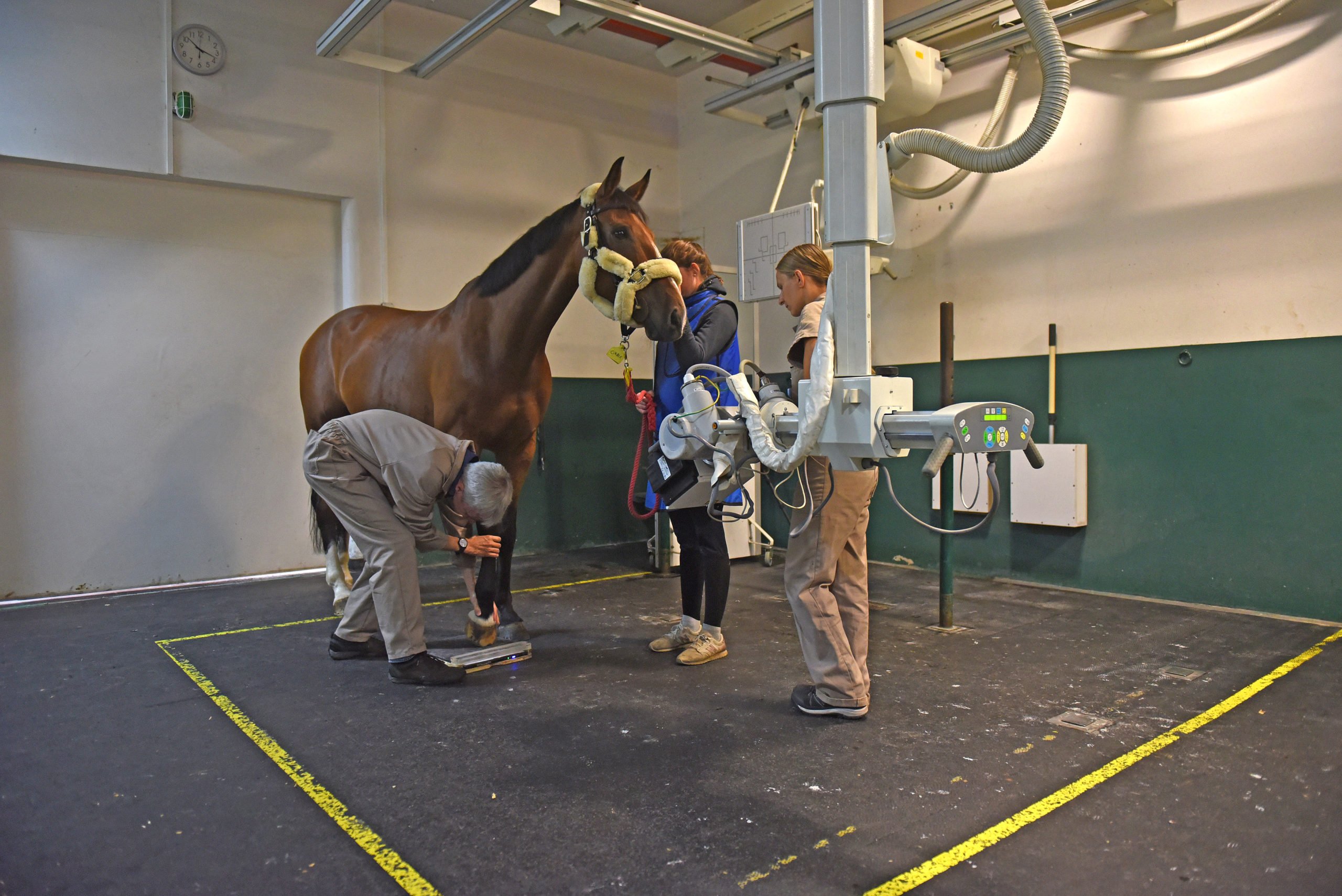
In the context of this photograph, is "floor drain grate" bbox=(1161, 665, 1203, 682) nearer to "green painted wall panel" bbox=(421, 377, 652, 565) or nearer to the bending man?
the bending man

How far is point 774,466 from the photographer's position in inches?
72.6

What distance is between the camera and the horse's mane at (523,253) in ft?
10.6

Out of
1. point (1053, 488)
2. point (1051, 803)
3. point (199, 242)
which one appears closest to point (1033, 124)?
point (1051, 803)

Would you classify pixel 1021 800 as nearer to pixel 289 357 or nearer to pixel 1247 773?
pixel 1247 773

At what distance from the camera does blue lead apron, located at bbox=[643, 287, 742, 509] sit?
3.10 metres

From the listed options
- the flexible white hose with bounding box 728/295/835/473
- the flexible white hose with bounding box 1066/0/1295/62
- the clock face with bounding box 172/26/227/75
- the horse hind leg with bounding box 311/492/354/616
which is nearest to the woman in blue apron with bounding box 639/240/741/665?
the flexible white hose with bounding box 728/295/835/473

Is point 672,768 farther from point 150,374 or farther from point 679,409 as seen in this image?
point 150,374

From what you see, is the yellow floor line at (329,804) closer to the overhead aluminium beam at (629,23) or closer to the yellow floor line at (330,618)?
the yellow floor line at (330,618)

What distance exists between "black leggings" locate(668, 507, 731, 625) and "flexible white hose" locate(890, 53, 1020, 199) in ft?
8.49

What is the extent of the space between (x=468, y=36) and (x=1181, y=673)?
459 centimetres

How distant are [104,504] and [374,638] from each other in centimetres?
250

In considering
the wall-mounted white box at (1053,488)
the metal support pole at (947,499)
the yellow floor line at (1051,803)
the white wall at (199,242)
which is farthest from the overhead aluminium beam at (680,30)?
the yellow floor line at (1051,803)

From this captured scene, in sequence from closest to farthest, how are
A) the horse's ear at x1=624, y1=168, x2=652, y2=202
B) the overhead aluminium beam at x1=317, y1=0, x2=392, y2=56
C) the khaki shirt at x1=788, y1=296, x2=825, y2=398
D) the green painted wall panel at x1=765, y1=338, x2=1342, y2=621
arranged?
the khaki shirt at x1=788, y1=296, x2=825, y2=398
the horse's ear at x1=624, y1=168, x2=652, y2=202
the green painted wall panel at x1=765, y1=338, x2=1342, y2=621
the overhead aluminium beam at x1=317, y1=0, x2=392, y2=56

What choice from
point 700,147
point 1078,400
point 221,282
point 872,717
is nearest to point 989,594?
point 1078,400
